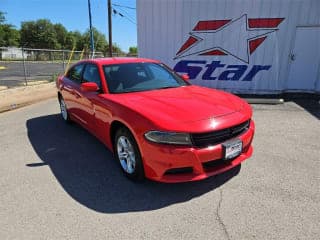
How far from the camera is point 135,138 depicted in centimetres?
320

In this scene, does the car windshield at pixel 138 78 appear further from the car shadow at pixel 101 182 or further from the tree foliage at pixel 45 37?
the tree foliage at pixel 45 37

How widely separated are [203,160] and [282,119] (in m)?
4.16

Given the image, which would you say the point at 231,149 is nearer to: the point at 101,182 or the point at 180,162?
the point at 180,162

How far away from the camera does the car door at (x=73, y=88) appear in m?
5.13

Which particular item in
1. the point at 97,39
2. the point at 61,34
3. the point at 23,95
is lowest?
the point at 23,95

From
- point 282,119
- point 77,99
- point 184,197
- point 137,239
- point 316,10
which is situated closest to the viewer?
point 137,239

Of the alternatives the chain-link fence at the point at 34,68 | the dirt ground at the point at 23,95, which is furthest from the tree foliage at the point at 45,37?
the dirt ground at the point at 23,95

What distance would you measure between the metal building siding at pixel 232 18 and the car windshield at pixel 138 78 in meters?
5.17

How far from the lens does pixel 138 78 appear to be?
4.33 m

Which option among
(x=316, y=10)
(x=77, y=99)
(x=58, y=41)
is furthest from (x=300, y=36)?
(x=58, y=41)

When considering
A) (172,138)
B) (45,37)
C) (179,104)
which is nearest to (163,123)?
(172,138)

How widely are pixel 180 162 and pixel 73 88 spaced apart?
10.1 feet

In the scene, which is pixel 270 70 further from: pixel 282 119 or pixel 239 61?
pixel 282 119

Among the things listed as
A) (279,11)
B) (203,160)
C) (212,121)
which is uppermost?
(279,11)
